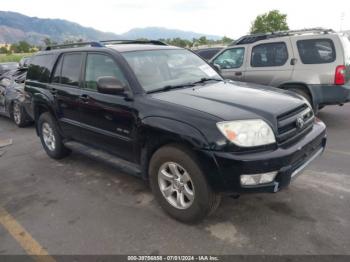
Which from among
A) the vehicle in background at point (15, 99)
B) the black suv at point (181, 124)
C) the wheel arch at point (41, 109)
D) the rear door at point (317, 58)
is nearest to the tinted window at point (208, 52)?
the rear door at point (317, 58)

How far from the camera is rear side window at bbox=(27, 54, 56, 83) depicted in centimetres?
502

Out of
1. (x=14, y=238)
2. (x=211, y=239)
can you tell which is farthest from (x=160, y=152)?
(x=14, y=238)

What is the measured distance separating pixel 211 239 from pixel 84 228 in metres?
1.29

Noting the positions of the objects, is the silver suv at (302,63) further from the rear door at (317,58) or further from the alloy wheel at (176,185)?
the alloy wheel at (176,185)

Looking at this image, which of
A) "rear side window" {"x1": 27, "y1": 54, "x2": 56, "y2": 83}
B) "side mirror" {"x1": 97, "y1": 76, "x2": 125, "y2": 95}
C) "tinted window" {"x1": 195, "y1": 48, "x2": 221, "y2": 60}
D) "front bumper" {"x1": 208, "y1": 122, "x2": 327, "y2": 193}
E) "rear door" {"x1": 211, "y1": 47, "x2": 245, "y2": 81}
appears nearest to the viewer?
"front bumper" {"x1": 208, "y1": 122, "x2": 327, "y2": 193}

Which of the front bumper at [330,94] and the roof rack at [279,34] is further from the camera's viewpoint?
the roof rack at [279,34]

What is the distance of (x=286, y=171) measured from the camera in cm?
276

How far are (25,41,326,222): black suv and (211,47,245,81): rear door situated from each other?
3.01 m

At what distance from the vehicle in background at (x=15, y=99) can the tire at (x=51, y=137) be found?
286 centimetres

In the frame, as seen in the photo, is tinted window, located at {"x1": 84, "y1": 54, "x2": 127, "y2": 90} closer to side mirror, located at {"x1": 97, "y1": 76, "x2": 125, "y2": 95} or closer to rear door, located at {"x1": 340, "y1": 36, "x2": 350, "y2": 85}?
side mirror, located at {"x1": 97, "y1": 76, "x2": 125, "y2": 95}

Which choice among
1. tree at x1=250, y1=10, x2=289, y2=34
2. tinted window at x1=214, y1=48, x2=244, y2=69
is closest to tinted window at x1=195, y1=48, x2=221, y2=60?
tinted window at x1=214, y1=48, x2=244, y2=69

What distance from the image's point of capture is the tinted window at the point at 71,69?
14.3 ft

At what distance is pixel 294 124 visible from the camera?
3.08m

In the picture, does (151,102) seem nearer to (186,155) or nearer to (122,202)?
(186,155)
